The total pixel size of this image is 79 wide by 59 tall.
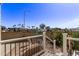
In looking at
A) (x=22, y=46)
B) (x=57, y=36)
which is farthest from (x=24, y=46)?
(x=57, y=36)

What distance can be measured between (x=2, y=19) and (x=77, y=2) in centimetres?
83

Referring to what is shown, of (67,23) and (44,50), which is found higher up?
(67,23)

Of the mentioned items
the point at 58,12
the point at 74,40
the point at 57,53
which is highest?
the point at 58,12

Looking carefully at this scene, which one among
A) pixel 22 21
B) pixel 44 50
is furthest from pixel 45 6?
pixel 44 50

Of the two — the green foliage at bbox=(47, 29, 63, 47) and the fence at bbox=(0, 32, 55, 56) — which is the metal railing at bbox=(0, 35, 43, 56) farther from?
the green foliage at bbox=(47, 29, 63, 47)

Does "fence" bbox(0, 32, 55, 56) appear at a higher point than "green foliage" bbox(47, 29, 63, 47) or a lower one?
lower

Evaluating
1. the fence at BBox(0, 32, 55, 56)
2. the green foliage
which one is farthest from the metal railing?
the green foliage

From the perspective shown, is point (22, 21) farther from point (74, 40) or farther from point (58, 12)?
point (74, 40)

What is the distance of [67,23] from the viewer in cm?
187

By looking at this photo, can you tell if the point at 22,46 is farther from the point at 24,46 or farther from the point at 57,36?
the point at 57,36

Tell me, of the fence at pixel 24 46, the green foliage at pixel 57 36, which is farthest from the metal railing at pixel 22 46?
the green foliage at pixel 57 36

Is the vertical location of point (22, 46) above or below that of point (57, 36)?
below

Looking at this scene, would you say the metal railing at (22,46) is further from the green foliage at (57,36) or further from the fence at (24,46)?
the green foliage at (57,36)

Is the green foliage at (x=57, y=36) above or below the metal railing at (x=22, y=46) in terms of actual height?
above
